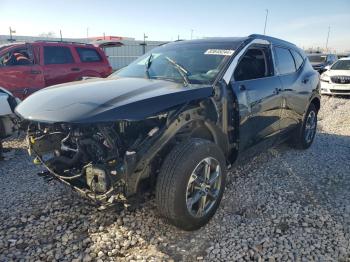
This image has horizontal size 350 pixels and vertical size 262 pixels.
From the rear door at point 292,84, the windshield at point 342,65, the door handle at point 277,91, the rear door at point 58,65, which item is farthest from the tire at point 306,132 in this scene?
the windshield at point 342,65

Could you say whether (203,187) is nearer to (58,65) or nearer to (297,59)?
(297,59)

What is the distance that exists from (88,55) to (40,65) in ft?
5.32

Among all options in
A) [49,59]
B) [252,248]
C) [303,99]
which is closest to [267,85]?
[303,99]

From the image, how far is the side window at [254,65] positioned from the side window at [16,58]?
614 cm

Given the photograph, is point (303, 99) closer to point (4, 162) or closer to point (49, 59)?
point (4, 162)

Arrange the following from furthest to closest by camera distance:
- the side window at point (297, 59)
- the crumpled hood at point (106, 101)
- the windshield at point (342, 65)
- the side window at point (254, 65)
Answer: the windshield at point (342, 65) < the side window at point (297, 59) < the side window at point (254, 65) < the crumpled hood at point (106, 101)

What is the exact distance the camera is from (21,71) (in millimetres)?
7906

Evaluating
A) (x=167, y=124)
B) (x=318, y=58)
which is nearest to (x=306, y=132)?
(x=167, y=124)

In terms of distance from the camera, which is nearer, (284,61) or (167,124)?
(167,124)

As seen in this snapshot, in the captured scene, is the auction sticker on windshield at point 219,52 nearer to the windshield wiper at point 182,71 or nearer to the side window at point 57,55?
the windshield wiper at point 182,71

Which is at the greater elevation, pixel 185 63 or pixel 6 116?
pixel 185 63

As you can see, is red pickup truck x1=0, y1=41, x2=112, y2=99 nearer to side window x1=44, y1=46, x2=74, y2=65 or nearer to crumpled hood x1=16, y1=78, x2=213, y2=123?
side window x1=44, y1=46, x2=74, y2=65

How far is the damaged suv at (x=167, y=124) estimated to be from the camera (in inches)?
104

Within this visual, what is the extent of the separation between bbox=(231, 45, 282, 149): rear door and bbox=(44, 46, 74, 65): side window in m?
6.10
